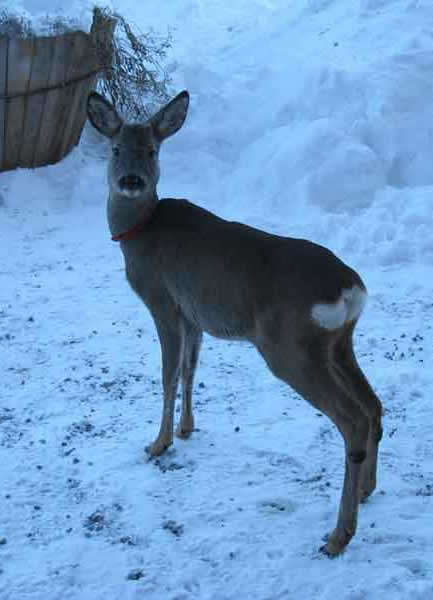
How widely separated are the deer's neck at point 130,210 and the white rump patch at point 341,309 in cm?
150

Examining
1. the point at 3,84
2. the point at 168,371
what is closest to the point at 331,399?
the point at 168,371

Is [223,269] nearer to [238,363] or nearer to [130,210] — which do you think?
[130,210]

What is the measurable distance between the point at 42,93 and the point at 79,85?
1.65ft

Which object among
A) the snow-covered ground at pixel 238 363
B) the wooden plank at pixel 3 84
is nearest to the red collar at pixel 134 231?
the snow-covered ground at pixel 238 363

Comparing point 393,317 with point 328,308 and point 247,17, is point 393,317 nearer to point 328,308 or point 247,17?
point 328,308

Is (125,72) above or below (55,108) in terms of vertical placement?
above

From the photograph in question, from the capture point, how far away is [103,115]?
4.84m

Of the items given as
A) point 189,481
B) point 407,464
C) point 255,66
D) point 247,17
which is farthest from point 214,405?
point 247,17

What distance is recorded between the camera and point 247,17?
47.0 ft

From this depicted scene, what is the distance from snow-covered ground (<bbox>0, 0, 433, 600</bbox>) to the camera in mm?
3768

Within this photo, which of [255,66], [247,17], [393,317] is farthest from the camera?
[247,17]

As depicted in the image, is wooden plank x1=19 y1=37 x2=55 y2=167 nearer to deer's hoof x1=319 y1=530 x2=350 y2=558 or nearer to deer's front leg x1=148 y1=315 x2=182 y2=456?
deer's front leg x1=148 y1=315 x2=182 y2=456

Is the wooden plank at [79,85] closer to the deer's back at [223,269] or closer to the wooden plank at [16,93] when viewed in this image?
the wooden plank at [16,93]

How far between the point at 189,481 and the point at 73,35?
593cm
